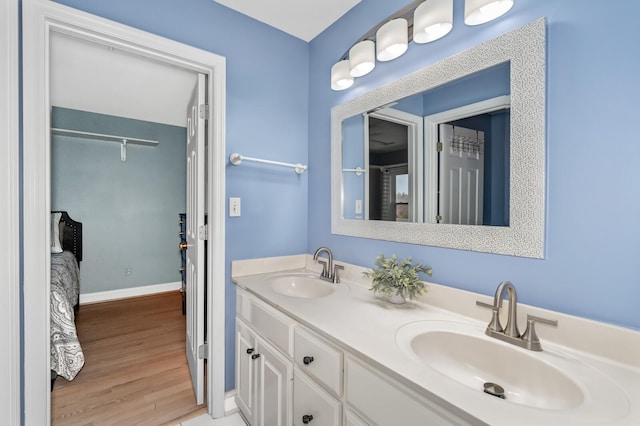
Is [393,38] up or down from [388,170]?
up

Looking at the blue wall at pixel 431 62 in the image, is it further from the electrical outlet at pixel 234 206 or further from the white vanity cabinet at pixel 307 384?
the white vanity cabinet at pixel 307 384

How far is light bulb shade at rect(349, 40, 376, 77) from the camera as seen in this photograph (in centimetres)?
142

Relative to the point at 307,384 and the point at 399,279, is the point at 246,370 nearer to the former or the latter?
the point at 307,384

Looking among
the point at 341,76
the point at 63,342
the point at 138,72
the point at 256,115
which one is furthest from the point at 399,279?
the point at 138,72

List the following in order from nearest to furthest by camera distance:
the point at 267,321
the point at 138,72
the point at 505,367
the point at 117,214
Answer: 1. the point at 505,367
2. the point at 267,321
3. the point at 138,72
4. the point at 117,214

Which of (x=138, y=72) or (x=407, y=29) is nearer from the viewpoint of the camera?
(x=407, y=29)

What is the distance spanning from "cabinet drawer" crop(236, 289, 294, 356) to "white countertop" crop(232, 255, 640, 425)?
0.15 ft

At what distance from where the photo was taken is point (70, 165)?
11.6ft

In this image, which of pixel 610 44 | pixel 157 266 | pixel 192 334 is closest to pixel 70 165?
pixel 157 266

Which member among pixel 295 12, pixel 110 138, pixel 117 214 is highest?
pixel 295 12

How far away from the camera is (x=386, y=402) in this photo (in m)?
0.82

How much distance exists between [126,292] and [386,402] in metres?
4.17

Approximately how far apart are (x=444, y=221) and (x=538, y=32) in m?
0.73

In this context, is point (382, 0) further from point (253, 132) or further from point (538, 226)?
point (538, 226)
